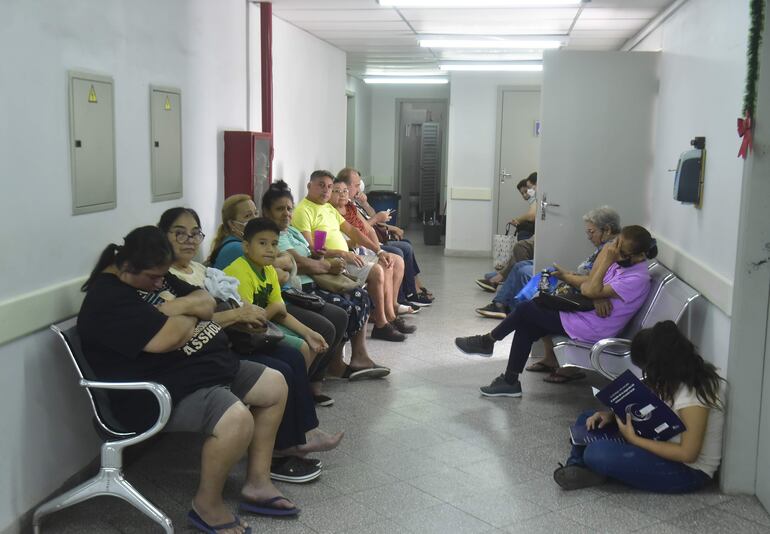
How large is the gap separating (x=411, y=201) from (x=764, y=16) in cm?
1160

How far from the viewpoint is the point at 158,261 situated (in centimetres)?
307

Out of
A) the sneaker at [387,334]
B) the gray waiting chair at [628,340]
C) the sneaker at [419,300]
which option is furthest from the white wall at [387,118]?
the gray waiting chair at [628,340]

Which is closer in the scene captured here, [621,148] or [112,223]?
[112,223]

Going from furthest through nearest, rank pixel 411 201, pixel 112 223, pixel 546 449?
pixel 411 201, pixel 546 449, pixel 112 223

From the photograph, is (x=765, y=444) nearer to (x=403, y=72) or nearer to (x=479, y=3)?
(x=479, y=3)

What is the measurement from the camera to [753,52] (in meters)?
3.46

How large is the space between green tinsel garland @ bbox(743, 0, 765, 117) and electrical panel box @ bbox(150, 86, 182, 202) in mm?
2791

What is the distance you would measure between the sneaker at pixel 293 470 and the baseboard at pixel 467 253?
7.94 metres

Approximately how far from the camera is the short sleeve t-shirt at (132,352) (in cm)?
301

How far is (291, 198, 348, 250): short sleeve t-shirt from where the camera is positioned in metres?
5.99

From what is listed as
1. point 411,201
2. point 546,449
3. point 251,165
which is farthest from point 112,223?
point 411,201

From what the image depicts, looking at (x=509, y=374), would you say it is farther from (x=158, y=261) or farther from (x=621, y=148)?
(x=158, y=261)

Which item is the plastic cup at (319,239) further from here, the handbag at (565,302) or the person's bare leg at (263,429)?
the person's bare leg at (263,429)

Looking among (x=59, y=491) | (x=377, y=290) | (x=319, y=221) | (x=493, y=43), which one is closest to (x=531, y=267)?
(x=377, y=290)
